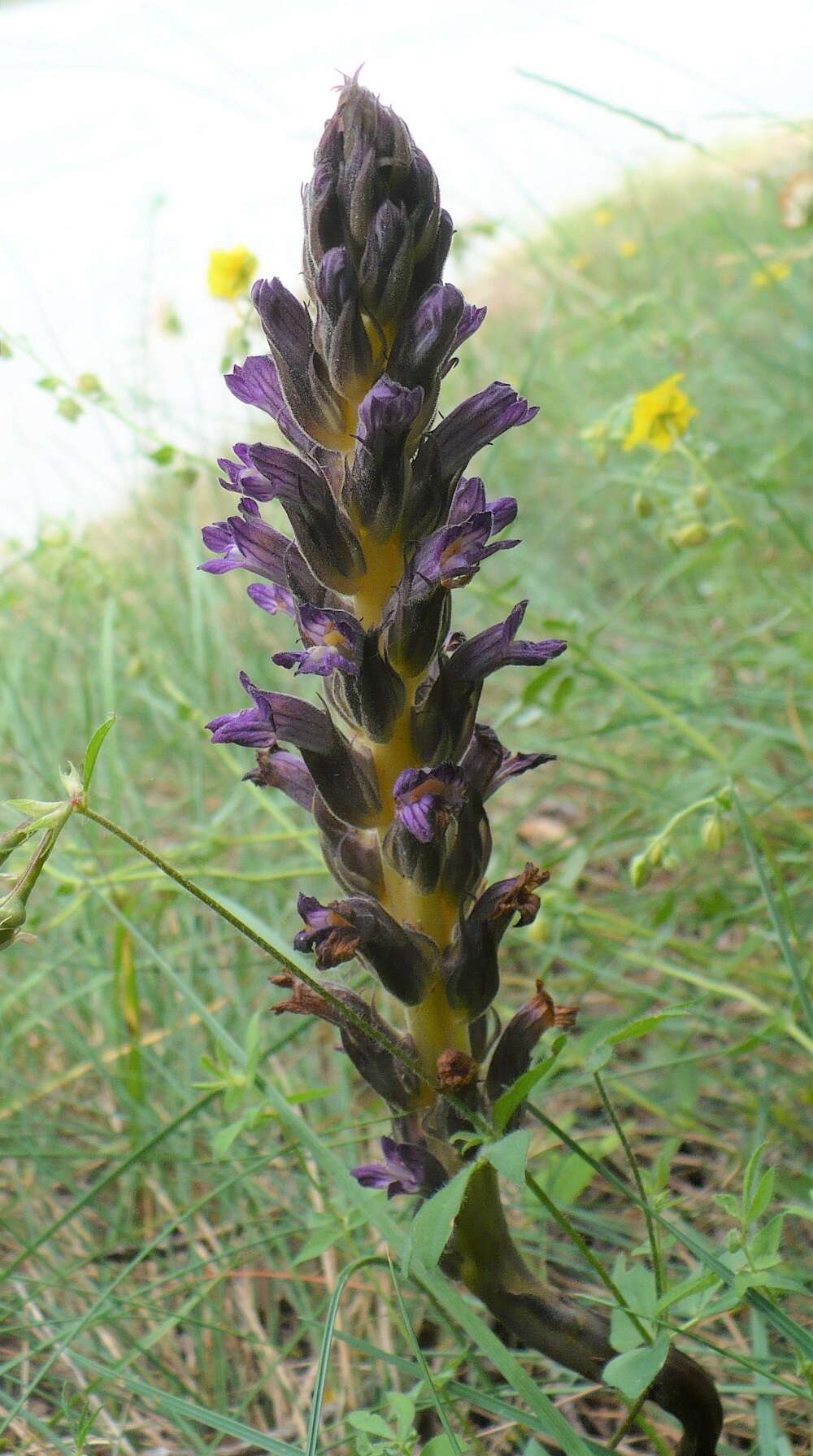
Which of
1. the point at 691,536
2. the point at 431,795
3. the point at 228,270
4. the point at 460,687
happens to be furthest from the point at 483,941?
the point at 228,270

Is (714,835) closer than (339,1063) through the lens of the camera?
Yes

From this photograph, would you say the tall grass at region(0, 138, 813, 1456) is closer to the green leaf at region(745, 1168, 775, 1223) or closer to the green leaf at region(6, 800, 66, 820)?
the green leaf at region(745, 1168, 775, 1223)

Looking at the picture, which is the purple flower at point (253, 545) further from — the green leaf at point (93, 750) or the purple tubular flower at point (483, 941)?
the purple tubular flower at point (483, 941)


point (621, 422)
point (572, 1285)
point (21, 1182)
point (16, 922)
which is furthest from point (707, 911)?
point (16, 922)

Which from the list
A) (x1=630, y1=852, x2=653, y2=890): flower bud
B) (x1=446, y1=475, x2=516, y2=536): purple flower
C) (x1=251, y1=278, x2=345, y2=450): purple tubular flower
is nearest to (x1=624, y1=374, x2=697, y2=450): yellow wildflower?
(x1=630, y1=852, x2=653, y2=890): flower bud

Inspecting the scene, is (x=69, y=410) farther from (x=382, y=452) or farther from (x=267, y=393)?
(x=382, y=452)

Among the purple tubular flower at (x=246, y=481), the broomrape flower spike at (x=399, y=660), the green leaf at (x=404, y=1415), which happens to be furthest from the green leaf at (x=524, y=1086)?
the purple tubular flower at (x=246, y=481)
